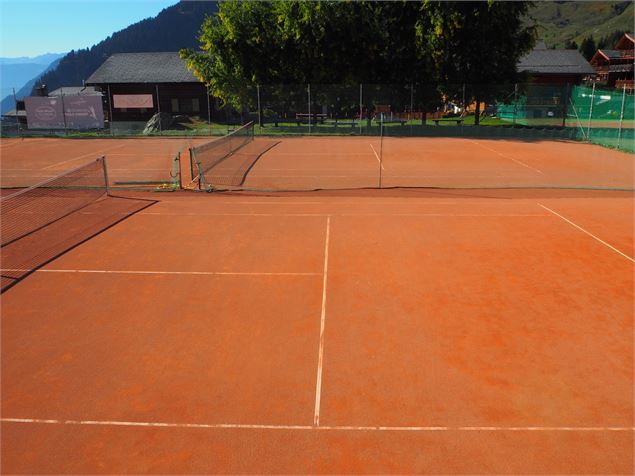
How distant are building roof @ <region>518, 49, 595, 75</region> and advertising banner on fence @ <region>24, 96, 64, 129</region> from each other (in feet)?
140

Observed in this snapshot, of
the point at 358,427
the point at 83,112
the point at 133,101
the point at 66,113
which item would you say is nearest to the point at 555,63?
the point at 133,101

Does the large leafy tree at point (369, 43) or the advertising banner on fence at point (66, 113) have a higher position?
the large leafy tree at point (369, 43)

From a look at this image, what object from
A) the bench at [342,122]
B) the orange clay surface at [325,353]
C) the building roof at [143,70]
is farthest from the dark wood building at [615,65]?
the orange clay surface at [325,353]

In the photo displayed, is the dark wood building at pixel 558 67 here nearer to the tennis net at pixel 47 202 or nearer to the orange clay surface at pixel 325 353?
the tennis net at pixel 47 202

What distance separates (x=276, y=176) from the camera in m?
19.7

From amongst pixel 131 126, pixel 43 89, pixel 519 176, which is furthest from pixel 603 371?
pixel 43 89

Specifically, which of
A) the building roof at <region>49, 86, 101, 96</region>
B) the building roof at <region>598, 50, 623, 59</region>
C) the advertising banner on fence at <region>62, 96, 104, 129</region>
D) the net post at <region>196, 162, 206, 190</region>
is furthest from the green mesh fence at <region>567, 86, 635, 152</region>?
the building roof at <region>598, 50, 623, 59</region>

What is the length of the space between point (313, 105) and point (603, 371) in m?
32.6

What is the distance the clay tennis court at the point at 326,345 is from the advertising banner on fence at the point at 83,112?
28.9 m

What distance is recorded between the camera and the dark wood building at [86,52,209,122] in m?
48.4

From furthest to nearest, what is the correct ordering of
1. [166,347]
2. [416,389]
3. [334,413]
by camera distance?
[166,347] < [416,389] < [334,413]

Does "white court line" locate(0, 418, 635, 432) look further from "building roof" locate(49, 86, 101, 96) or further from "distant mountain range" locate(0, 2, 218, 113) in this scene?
"distant mountain range" locate(0, 2, 218, 113)

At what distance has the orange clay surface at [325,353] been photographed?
16.1 ft

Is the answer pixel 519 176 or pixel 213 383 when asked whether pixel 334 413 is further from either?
pixel 519 176
